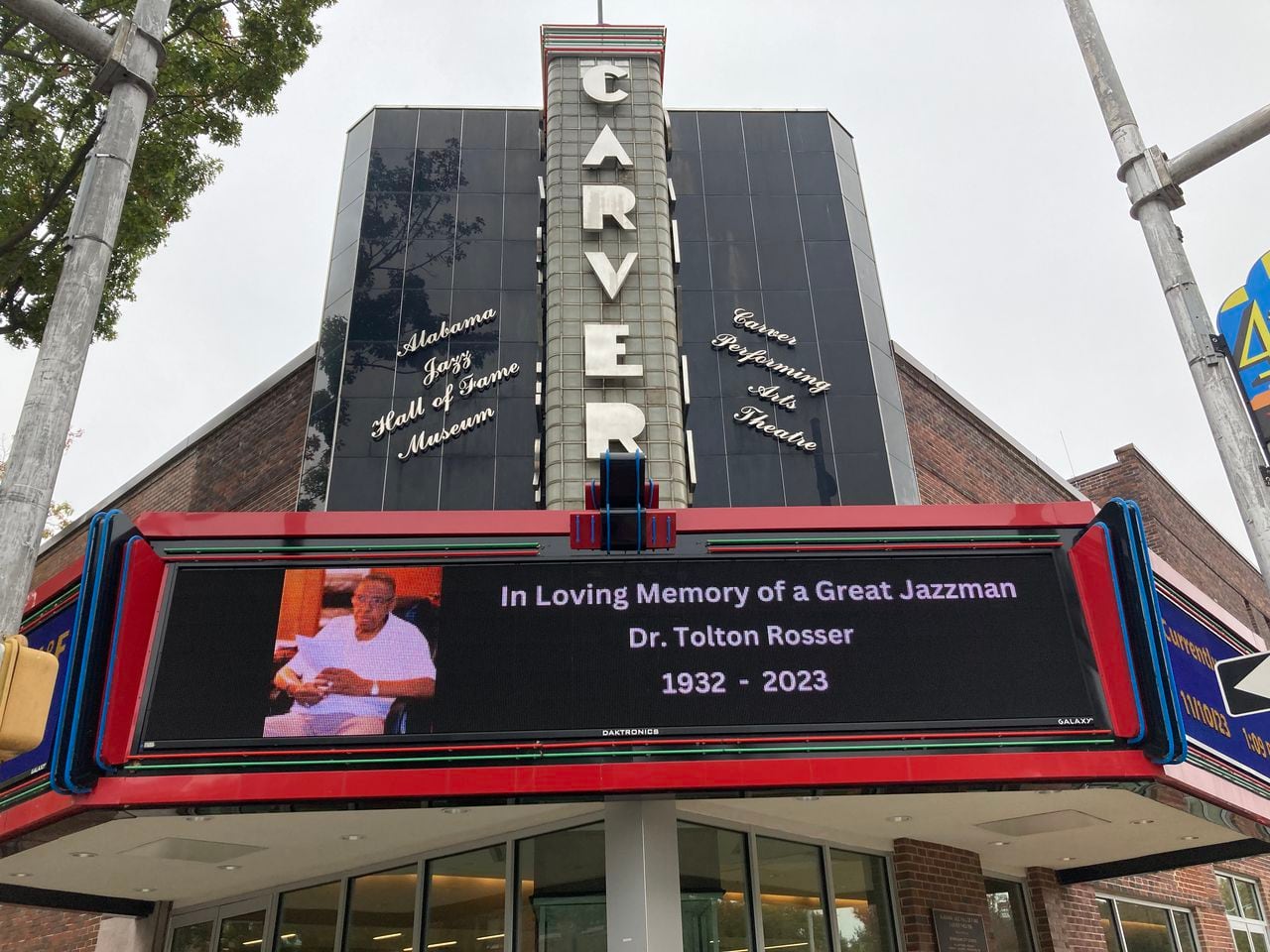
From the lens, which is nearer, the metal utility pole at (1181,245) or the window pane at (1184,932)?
the metal utility pole at (1181,245)

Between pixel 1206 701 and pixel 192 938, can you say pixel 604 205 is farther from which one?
pixel 192 938

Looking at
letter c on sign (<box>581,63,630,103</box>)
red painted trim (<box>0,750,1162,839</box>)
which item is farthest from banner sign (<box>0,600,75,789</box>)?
letter c on sign (<box>581,63,630,103</box>)

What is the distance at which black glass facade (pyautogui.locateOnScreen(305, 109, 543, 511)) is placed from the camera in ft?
45.4

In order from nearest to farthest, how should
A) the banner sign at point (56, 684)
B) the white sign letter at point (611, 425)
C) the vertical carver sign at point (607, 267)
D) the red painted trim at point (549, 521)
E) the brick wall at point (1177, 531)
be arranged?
the banner sign at point (56, 684) < the red painted trim at point (549, 521) < the white sign letter at point (611, 425) < the vertical carver sign at point (607, 267) < the brick wall at point (1177, 531)

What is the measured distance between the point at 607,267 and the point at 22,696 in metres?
9.75

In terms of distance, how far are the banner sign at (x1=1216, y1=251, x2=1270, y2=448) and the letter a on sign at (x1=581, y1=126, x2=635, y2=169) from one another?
8.35 meters

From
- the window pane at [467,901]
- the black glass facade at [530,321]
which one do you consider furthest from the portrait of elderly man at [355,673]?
the black glass facade at [530,321]

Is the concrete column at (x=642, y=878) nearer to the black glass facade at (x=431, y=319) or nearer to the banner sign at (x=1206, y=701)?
the banner sign at (x=1206, y=701)

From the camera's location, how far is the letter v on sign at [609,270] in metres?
12.8

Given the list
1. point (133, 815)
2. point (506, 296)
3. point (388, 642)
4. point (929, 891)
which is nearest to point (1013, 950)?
point (929, 891)

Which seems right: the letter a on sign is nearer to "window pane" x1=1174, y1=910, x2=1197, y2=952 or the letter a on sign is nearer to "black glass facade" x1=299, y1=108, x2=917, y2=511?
"black glass facade" x1=299, y1=108, x2=917, y2=511

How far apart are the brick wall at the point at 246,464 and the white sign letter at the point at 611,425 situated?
17.0 ft

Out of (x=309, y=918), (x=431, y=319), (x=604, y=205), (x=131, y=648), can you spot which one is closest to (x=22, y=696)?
(x=131, y=648)

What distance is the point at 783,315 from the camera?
1572cm
